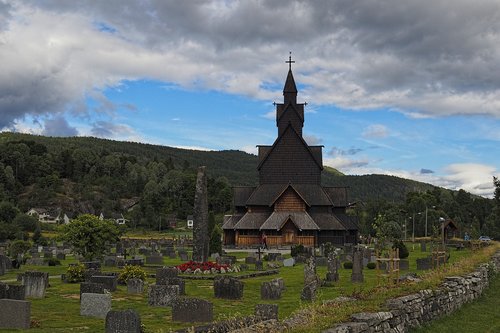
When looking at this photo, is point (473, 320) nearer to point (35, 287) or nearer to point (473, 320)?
point (473, 320)

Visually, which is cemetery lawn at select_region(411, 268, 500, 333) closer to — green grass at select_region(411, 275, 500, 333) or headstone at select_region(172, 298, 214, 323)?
green grass at select_region(411, 275, 500, 333)

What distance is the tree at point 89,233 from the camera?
3716cm

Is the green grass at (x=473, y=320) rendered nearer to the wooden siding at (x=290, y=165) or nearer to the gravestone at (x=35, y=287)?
the gravestone at (x=35, y=287)

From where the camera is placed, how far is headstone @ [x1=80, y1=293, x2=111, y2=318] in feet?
59.9

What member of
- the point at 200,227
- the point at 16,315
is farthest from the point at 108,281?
the point at 200,227

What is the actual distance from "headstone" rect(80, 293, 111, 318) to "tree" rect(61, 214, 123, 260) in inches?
758

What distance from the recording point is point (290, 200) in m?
71.9

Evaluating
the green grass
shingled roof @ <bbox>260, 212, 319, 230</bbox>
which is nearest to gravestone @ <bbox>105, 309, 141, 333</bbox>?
the green grass

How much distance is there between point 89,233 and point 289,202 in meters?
37.4

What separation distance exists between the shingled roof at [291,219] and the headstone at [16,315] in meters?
51.6

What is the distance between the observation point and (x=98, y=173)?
18900cm

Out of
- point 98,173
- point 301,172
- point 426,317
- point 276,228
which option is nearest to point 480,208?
point 301,172

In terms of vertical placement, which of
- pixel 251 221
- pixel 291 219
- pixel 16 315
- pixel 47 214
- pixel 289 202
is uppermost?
pixel 289 202

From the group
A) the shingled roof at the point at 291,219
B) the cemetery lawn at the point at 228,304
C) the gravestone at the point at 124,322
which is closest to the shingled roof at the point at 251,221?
A: the shingled roof at the point at 291,219
